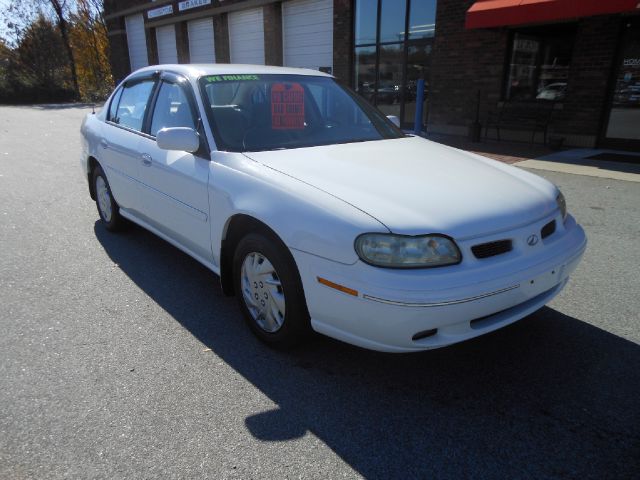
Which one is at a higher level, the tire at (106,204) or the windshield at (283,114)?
the windshield at (283,114)

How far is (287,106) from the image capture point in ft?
11.7

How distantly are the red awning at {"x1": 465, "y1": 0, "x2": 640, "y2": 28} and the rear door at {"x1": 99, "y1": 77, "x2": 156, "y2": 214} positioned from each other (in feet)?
25.0

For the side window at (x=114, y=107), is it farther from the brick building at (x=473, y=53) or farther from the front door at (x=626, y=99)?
the front door at (x=626, y=99)

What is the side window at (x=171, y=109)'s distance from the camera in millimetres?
3441

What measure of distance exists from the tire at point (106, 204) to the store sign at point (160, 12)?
787 inches

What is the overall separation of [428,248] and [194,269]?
244cm

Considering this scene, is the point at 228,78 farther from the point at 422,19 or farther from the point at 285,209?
the point at 422,19

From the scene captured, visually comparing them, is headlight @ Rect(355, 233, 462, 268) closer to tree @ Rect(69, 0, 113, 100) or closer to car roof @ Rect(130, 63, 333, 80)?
car roof @ Rect(130, 63, 333, 80)

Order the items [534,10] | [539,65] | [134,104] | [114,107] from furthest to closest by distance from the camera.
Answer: [539,65] < [534,10] < [114,107] < [134,104]

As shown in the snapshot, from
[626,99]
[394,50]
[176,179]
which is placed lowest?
[176,179]

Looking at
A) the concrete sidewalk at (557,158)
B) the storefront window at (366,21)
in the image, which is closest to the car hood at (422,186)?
the concrete sidewalk at (557,158)

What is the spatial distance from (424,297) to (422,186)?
27.6 inches

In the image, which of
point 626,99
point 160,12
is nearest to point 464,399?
point 626,99

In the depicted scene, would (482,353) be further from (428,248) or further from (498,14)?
(498,14)
